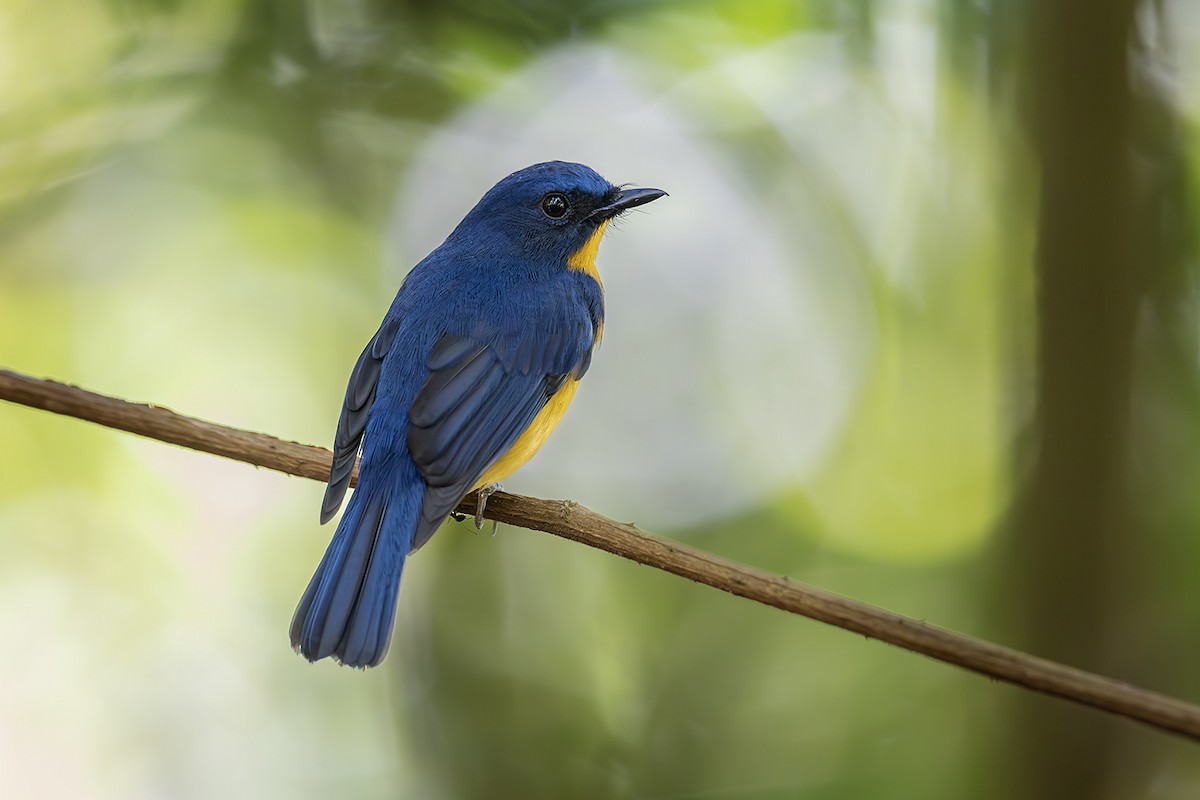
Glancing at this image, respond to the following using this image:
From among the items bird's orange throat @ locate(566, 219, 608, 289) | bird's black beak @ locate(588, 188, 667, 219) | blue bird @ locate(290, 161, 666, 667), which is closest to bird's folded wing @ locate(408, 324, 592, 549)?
blue bird @ locate(290, 161, 666, 667)

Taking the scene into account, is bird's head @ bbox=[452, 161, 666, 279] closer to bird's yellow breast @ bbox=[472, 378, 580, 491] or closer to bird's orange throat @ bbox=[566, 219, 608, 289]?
bird's orange throat @ bbox=[566, 219, 608, 289]

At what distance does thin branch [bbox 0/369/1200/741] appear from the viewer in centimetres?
207

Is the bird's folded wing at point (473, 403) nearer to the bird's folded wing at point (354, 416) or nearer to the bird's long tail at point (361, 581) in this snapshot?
the bird's long tail at point (361, 581)

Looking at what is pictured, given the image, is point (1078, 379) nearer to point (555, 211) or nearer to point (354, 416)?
point (555, 211)

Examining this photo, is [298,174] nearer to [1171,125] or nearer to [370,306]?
[370,306]

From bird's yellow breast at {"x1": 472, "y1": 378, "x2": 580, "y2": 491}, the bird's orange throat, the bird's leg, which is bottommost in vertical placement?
the bird's leg

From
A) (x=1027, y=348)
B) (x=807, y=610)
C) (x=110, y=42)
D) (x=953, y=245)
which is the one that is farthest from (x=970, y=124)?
(x=110, y=42)

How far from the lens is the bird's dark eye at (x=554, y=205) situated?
4.45 meters

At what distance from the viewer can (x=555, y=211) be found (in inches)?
175

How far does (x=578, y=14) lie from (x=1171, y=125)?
9.69 ft

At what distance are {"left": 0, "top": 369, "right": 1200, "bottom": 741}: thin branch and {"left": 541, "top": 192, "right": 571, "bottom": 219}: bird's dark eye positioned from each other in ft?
5.54

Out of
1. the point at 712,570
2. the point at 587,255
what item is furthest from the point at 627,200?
the point at 712,570

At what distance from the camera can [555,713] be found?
204 inches

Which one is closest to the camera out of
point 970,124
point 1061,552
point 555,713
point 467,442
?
point 467,442
